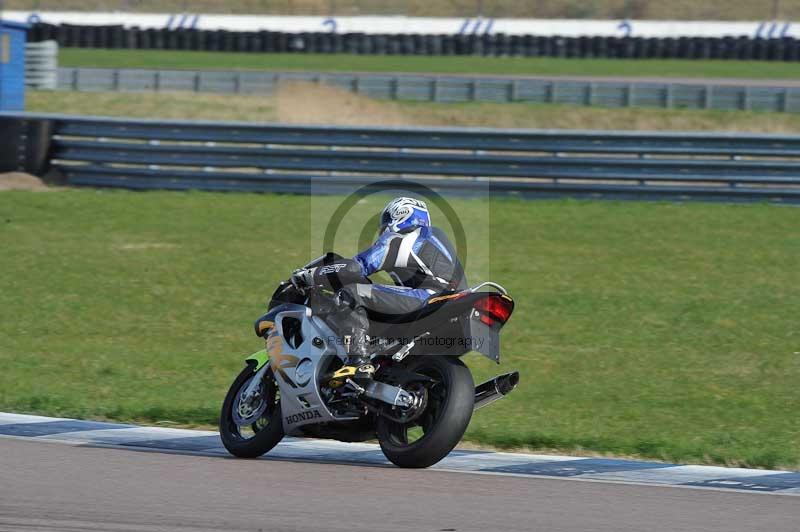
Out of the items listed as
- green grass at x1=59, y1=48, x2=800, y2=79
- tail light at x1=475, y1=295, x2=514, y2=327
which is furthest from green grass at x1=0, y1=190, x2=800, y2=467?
green grass at x1=59, y1=48, x2=800, y2=79

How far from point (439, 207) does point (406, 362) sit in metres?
9.90

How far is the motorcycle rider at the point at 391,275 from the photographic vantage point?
659 cm

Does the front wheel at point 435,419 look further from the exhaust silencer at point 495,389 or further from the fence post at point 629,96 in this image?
the fence post at point 629,96

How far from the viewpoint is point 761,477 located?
256 inches

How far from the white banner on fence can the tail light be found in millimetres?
40676

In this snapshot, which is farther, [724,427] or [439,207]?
[439,207]

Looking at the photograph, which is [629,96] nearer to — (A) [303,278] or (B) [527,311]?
(B) [527,311]

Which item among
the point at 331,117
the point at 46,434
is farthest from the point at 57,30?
the point at 46,434

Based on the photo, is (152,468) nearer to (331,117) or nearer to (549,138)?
(549,138)

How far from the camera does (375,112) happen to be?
105 ft

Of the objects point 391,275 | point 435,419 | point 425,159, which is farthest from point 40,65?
point 435,419

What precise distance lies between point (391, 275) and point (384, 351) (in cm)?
43

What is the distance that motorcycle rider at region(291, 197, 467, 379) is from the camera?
6.59 meters

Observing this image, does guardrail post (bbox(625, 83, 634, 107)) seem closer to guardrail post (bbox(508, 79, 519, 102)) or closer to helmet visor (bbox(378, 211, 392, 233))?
guardrail post (bbox(508, 79, 519, 102))
